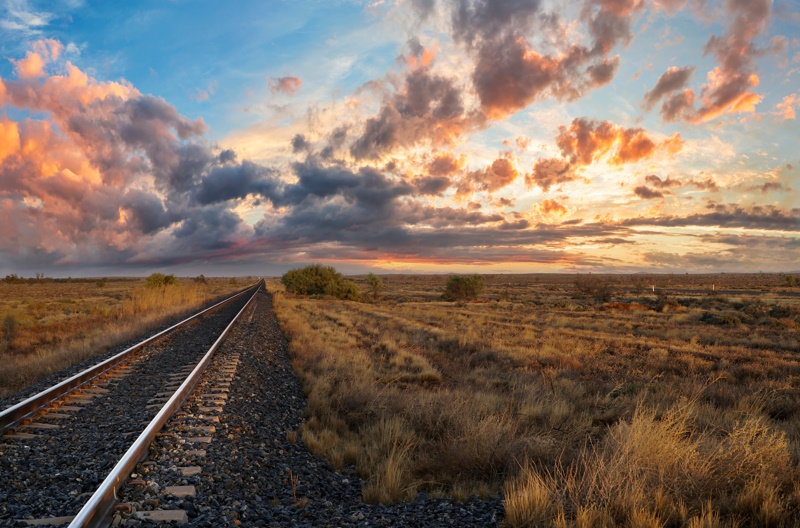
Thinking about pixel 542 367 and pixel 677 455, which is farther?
pixel 542 367

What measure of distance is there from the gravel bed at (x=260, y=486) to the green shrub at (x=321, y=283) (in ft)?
152

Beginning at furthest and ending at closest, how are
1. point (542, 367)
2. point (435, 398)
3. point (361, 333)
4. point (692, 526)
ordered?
point (361, 333) → point (542, 367) → point (435, 398) → point (692, 526)

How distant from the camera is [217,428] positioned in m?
6.77

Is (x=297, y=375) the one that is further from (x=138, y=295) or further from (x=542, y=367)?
(x=138, y=295)

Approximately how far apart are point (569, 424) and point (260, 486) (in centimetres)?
507

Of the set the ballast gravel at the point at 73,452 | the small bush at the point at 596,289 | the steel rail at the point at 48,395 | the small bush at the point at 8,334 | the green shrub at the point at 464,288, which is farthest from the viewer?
the green shrub at the point at 464,288

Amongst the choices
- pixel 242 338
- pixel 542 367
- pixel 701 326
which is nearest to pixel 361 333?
pixel 242 338

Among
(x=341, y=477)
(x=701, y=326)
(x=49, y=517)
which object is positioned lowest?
(x=701, y=326)

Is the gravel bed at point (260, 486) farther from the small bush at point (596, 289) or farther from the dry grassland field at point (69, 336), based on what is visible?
the small bush at point (596, 289)

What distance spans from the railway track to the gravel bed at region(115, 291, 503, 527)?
0.58 ft

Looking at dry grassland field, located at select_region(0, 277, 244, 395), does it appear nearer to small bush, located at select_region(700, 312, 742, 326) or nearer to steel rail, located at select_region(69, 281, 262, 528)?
steel rail, located at select_region(69, 281, 262, 528)

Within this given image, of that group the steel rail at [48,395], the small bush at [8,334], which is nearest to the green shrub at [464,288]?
the small bush at [8,334]

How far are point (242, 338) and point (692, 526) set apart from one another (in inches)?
579

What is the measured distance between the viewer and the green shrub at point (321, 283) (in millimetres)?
54719
